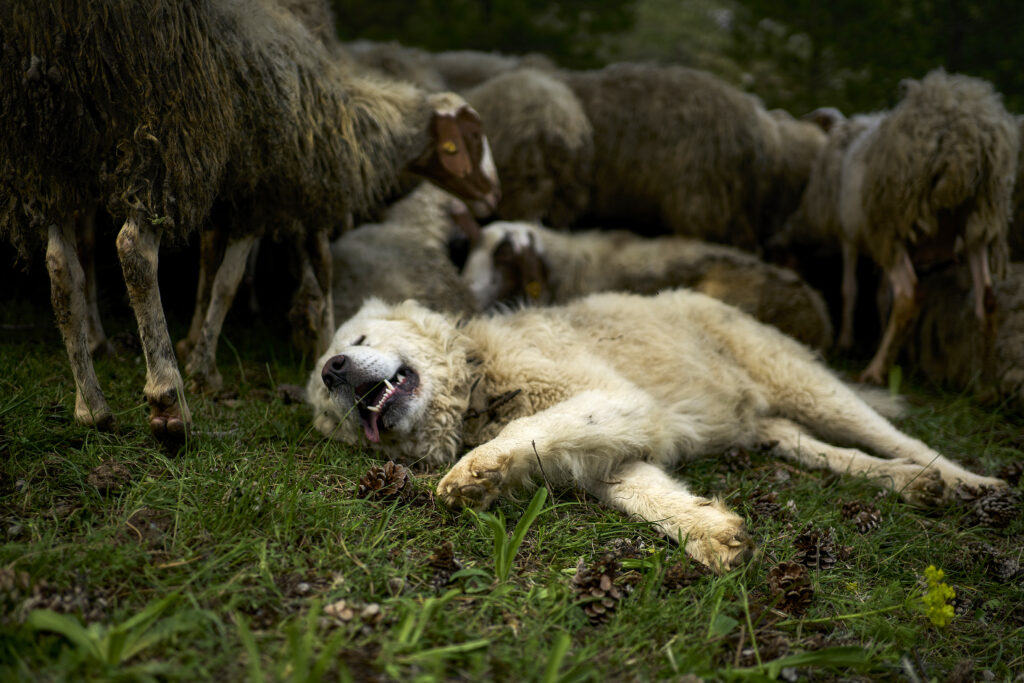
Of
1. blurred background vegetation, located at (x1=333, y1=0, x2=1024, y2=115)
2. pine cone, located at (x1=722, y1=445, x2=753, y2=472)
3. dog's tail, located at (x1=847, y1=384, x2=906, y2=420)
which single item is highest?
blurred background vegetation, located at (x1=333, y1=0, x2=1024, y2=115)

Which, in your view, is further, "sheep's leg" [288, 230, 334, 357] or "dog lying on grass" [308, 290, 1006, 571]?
"sheep's leg" [288, 230, 334, 357]

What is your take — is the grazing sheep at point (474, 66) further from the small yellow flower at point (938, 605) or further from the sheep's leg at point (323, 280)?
the small yellow flower at point (938, 605)

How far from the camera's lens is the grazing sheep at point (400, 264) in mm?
4730

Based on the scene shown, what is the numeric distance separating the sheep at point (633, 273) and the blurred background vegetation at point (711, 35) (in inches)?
105

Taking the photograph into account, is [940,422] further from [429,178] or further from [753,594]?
[429,178]

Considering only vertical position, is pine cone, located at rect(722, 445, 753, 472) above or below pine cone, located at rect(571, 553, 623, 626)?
below

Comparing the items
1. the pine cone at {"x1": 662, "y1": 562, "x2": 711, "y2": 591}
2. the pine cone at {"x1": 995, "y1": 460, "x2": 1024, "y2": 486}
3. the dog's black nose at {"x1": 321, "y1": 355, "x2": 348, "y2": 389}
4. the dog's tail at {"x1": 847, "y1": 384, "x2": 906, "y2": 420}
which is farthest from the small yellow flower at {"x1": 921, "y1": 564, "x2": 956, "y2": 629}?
the dog's black nose at {"x1": 321, "y1": 355, "x2": 348, "y2": 389}

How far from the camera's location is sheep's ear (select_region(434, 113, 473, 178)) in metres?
4.62

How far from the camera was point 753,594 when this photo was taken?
7.38 ft

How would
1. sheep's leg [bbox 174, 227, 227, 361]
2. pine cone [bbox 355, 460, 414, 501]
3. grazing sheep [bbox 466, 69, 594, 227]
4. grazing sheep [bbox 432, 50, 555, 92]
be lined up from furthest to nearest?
grazing sheep [bbox 432, 50, 555, 92], grazing sheep [bbox 466, 69, 594, 227], sheep's leg [bbox 174, 227, 227, 361], pine cone [bbox 355, 460, 414, 501]

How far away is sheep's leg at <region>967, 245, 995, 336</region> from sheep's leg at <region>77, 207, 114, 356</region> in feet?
17.7

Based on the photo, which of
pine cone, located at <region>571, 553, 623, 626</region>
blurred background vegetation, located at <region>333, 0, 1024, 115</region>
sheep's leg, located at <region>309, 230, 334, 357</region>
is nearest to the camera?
pine cone, located at <region>571, 553, 623, 626</region>

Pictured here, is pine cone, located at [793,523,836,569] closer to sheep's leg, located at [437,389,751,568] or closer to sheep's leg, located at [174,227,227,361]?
sheep's leg, located at [437,389,751,568]

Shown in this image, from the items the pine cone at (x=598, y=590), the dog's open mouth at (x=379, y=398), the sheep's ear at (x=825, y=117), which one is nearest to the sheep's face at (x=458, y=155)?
the dog's open mouth at (x=379, y=398)
